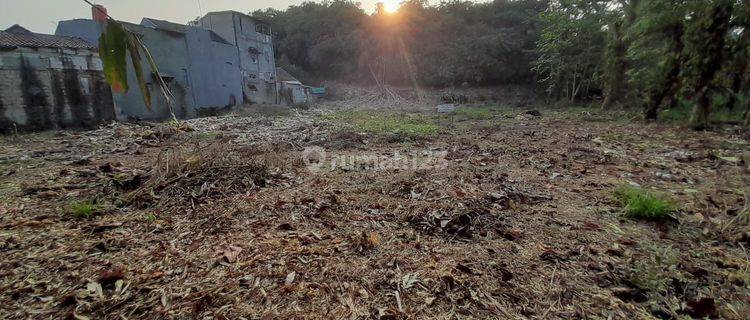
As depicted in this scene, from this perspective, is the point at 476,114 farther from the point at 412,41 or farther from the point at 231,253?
the point at 412,41

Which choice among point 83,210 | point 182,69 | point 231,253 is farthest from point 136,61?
point 182,69

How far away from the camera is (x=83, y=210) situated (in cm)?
301

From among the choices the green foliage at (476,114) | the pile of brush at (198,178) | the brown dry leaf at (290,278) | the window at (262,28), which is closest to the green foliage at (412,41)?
the window at (262,28)

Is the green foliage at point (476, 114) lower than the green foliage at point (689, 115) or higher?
higher

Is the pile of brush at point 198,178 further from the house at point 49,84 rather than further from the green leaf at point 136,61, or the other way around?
the house at point 49,84

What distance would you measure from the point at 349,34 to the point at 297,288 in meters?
32.9

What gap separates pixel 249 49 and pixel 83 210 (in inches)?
910

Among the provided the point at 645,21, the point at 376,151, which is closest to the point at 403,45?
the point at 645,21

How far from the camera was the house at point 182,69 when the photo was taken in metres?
13.8

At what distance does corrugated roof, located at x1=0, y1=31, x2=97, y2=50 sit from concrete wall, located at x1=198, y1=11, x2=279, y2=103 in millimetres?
10412

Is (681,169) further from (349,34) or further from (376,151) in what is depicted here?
(349,34)

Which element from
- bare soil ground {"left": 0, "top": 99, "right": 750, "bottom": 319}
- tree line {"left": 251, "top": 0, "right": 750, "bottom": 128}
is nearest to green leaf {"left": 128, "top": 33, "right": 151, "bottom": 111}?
bare soil ground {"left": 0, "top": 99, "right": 750, "bottom": 319}

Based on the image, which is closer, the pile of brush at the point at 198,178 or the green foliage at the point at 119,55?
the green foliage at the point at 119,55

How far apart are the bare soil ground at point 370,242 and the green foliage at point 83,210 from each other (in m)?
0.01
